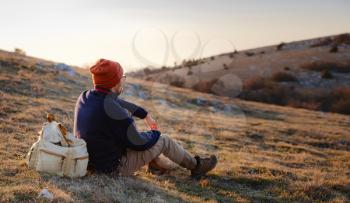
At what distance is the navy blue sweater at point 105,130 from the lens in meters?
8.40

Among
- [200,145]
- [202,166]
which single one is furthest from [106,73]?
[200,145]

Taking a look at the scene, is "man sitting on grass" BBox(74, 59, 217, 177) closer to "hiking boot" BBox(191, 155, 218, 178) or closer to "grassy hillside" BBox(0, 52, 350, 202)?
"grassy hillside" BBox(0, 52, 350, 202)

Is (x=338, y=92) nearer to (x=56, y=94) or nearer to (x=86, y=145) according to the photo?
(x=56, y=94)

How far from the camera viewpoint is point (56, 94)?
21734mm

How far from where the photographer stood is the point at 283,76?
40.5 meters

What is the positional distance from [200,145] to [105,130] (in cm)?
784

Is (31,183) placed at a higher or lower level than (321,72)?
lower

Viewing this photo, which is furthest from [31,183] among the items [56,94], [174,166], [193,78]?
[193,78]

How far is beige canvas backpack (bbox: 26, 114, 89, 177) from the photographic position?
8195 mm

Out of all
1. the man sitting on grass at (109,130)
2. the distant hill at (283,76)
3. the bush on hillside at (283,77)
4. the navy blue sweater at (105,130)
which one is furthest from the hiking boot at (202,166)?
the bush on hillside at (283,77)

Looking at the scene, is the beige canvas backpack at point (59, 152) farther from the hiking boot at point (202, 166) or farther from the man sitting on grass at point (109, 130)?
the hiking boot at point (202, 166)

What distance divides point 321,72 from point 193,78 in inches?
428

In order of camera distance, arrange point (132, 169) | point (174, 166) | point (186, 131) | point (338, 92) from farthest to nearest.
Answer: point (338, 92)
point (186, 131)
point (174, 166)
point (132, 169)

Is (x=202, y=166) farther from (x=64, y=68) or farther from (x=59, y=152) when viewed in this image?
(x=64, y=68)
